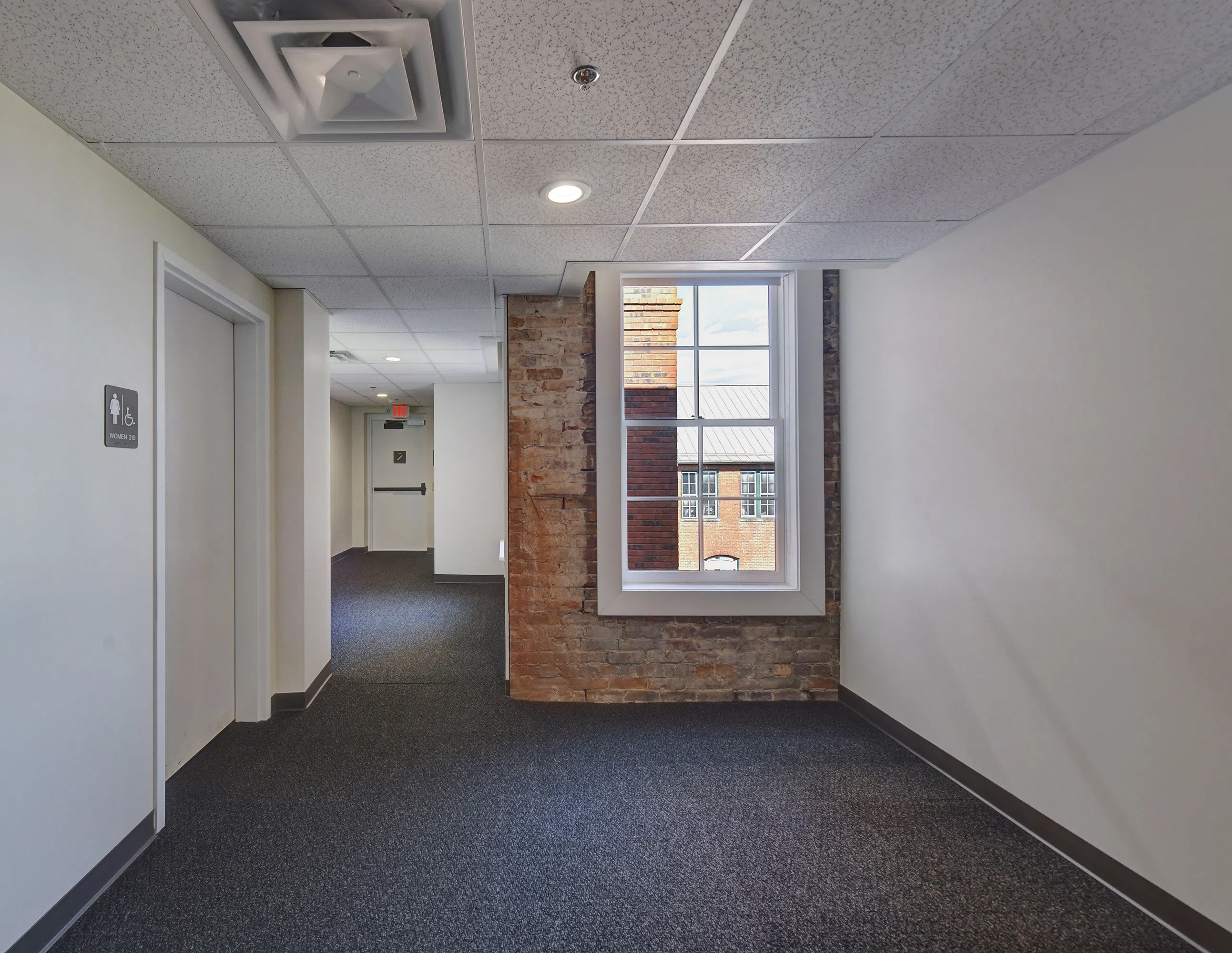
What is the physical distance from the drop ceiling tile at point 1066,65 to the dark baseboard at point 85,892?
10.3ft

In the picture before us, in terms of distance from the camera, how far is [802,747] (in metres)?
2.60

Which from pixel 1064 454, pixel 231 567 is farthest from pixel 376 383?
pixel 1064 454

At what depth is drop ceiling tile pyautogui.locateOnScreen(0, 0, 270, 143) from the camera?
1161 mm

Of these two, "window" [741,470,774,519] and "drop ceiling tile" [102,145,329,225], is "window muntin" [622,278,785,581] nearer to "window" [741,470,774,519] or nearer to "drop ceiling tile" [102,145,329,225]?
"window" [741,470,774,519]

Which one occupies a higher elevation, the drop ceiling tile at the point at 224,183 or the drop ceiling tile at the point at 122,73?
the drop ceiling tile at the point at 224,183

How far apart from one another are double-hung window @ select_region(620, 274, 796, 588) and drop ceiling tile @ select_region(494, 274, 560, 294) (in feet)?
1.51

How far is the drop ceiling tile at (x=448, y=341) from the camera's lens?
4.07 metres

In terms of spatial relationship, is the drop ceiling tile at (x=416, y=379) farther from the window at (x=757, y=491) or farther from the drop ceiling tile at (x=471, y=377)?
the window at (x=757, y=491)

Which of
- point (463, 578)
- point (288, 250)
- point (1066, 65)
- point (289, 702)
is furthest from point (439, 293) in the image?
point (463, 578)

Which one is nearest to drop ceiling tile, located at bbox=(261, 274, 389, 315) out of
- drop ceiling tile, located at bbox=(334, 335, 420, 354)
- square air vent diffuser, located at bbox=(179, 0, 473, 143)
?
drop ceiling tile, located at bbox=(334, 335, 420, 354)

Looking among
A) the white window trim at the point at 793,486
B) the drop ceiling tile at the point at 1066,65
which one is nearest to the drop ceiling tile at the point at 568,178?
the drop ceiling tile at the point at 1066,65

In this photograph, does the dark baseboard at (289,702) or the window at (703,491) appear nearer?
the dark baseboard at (289,702)

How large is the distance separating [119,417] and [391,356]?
10.4ft

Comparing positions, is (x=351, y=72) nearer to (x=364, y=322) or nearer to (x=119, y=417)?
(x=119, y=417)
